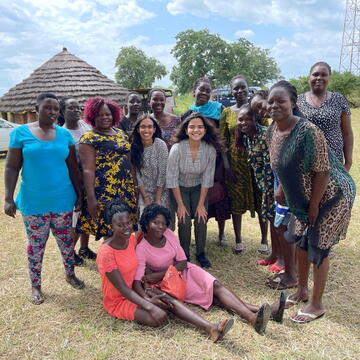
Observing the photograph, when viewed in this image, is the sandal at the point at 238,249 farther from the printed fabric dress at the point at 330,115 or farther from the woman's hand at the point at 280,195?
the printed fabric dress at the point at 330,115

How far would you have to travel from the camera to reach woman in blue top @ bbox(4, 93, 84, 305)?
3.02 m

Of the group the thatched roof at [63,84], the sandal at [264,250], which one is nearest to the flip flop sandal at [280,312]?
the sandal at [264,250]

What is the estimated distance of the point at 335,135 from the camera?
3578mm

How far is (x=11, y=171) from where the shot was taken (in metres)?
3.04

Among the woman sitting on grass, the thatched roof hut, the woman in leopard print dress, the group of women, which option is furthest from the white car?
the woman in leopard print dress

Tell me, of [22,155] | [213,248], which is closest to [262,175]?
[213,248]

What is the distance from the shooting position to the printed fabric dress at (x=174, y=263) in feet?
10.1

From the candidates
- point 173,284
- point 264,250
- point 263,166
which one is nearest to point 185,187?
point 263,166

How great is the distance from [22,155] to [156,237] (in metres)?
1.35

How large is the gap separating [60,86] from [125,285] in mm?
11369

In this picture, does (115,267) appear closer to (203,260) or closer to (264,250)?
(203,260)

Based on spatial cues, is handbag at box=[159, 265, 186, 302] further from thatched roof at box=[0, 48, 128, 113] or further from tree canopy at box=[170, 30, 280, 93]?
tree canopy at box=[170, 30, 280, 93]

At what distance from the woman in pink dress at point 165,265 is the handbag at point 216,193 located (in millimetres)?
985

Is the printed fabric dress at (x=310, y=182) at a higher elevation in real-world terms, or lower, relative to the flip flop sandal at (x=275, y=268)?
higher
